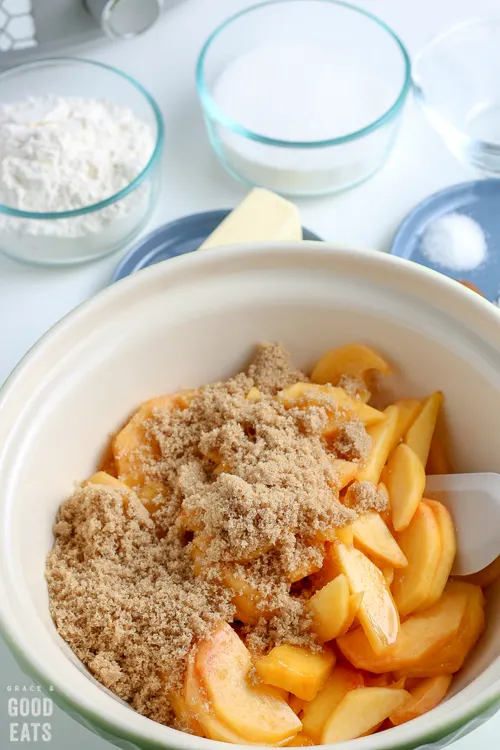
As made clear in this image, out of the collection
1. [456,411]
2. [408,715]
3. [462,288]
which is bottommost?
[408,715]

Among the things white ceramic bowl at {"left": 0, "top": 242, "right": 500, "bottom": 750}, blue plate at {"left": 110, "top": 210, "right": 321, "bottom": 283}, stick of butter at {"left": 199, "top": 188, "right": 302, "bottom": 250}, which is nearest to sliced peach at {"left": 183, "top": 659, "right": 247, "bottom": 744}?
white ceramic bowl at {"left": 0, "top": 242, "right": 500, "bottom": 750}

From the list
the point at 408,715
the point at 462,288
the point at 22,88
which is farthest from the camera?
the point at 22,88

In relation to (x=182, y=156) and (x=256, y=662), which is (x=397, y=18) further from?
(x=256, y=662)

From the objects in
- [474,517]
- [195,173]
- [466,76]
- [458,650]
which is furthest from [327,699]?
[466,76]

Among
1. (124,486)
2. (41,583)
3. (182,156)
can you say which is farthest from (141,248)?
(41,583)

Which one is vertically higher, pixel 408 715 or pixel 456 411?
pixel 456 411

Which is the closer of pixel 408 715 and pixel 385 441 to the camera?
pixel 408 715

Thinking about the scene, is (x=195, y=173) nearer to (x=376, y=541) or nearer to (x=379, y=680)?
(x=376, y=541)

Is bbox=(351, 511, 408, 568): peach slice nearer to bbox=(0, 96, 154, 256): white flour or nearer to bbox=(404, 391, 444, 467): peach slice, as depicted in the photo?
bbox=(404, 391, 444, 467): peach slice
